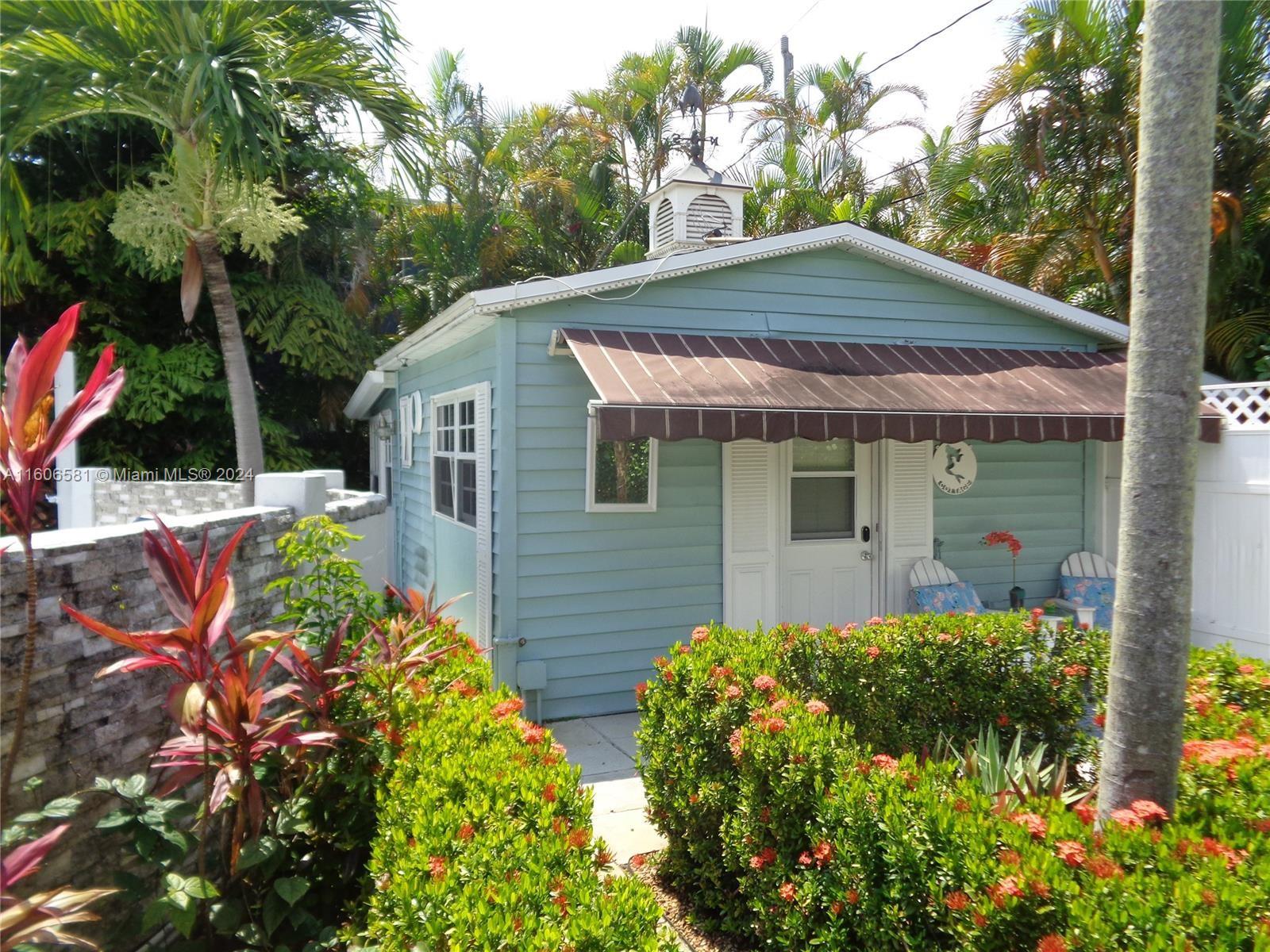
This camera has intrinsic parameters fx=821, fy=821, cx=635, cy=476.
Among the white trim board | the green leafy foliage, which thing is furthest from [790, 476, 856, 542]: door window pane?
the green leafy foliage

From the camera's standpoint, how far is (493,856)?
2209mm

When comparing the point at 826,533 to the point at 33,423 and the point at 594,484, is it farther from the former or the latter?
the point at 33,423

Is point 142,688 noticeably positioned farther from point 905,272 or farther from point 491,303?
point 905,272

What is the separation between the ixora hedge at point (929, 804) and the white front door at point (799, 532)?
98.7 inches

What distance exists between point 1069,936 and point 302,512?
4258mm

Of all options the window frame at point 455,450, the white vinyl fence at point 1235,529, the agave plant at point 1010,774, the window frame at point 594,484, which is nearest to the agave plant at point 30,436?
the agave plant at point 1010,774

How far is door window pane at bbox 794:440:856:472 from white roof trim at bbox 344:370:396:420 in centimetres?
641

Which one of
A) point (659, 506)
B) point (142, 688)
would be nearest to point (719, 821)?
point (142, 688)

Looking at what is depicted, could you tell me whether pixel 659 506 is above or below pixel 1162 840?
above

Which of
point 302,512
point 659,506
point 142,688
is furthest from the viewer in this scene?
point 659,506

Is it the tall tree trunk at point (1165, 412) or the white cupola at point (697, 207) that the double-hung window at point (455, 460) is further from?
the tall tree trunk at point (1165, 412)

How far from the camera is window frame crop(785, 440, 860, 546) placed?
7.18 metres

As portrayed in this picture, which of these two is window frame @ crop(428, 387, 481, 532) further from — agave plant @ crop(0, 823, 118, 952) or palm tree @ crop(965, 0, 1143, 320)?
palm tree @ crop(965, 0, 1143, 320)

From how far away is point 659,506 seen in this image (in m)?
6.71
